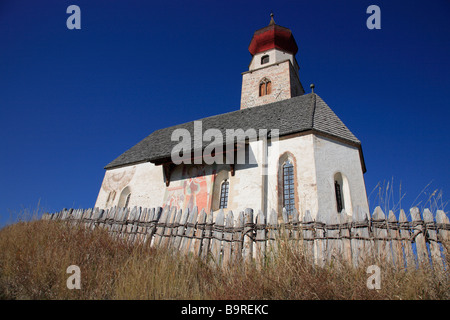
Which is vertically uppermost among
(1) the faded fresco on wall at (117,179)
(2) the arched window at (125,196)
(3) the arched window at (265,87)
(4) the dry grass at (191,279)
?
(3) the arched window at (265,87)

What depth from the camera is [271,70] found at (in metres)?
20.8

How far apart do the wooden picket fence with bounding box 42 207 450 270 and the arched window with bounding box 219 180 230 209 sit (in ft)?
15.2

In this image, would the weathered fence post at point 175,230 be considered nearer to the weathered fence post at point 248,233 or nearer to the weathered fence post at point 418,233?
the weathered fence post at point 248,233

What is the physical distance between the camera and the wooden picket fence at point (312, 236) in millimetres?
4121

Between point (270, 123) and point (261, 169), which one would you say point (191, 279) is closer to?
point (261, 169)

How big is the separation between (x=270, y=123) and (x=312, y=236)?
817cm

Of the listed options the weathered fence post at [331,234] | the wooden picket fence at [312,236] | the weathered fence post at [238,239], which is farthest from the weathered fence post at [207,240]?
the weathered fence post at [331,234]

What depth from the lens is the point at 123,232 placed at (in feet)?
22.8

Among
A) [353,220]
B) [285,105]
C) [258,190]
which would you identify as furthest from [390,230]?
[285,105]

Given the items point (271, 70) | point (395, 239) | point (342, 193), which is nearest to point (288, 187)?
point (342, 193)

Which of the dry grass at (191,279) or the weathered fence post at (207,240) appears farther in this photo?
the weathered fence post at (207,240)

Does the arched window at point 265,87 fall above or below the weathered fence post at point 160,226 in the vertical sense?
above
